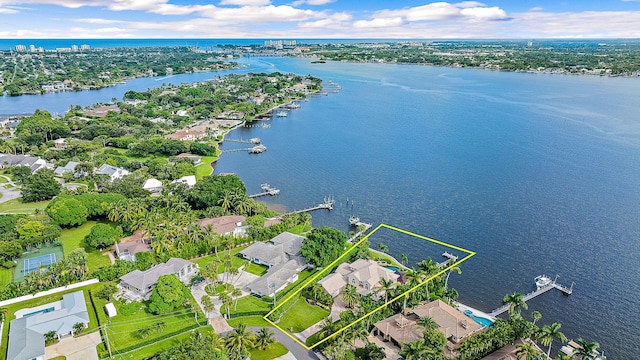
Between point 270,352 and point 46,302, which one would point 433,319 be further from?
point 46,302

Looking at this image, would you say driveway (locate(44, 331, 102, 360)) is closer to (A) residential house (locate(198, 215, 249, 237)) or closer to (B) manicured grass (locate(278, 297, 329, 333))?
(B) manicured grass (locate(278, 297, 329, 333))

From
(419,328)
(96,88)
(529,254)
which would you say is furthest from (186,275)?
(96,88)

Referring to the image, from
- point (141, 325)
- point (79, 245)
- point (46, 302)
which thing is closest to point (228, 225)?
point (141, 325)

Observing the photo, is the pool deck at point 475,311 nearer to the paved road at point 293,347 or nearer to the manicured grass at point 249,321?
the paved road at point 293,347

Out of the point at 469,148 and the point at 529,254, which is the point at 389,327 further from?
the point at 469,148

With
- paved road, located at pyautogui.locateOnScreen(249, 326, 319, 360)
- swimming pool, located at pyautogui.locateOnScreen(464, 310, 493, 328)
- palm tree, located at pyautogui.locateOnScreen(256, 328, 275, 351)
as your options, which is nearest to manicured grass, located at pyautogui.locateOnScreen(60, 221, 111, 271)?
paved road, located at pyautogui.locateOnScreen(249, 326, 319, 360)
